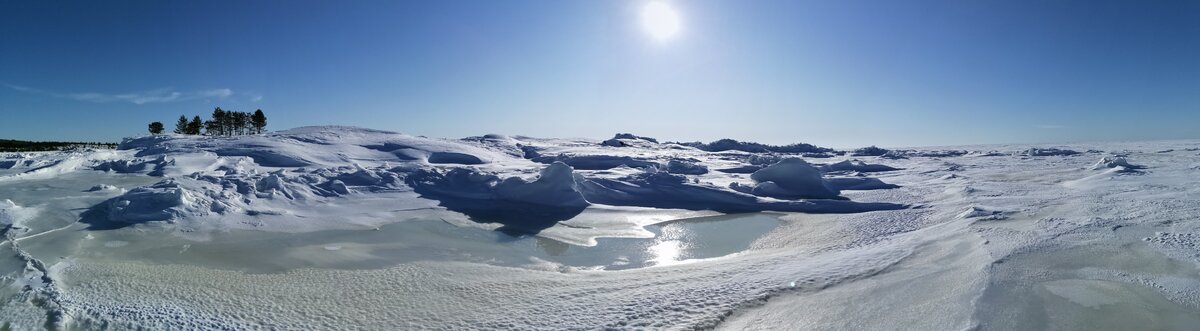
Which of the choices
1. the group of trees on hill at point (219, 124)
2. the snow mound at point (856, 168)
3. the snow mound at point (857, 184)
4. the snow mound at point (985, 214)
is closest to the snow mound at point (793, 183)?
the snow mound at point (857, 184)

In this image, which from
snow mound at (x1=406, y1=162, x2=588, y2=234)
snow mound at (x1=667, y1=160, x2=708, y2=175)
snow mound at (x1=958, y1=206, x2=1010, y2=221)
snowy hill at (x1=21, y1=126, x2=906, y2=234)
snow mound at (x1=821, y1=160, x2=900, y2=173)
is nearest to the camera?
snow mound at (x1=958, y1=206, x2=1010, y2=221)

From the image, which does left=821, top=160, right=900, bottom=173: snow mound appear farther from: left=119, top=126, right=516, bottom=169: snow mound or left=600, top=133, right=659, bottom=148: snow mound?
left=600, top=133, right=659, bottom=148: snow mound

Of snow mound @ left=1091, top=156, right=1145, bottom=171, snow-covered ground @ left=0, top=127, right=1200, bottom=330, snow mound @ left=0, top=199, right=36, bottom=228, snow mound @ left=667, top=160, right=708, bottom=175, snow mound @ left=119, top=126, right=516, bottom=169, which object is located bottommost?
snow-covered ground @ left=0, top=127, right=1200, bottom=330

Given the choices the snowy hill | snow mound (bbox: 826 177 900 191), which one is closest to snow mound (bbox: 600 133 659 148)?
the snowy hill

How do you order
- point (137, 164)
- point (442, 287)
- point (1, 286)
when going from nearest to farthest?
point (1, 286)
point (442, 287)
point (137, 164)

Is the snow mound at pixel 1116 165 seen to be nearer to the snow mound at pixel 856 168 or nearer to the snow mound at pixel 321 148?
the snow mound at pixel 856 168

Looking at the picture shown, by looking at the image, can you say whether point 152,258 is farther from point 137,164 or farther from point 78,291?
point 137,164

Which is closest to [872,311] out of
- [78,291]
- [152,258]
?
[78,291]
